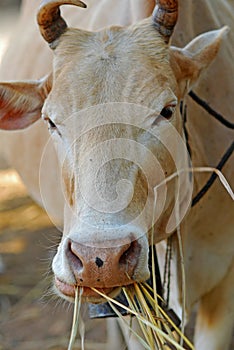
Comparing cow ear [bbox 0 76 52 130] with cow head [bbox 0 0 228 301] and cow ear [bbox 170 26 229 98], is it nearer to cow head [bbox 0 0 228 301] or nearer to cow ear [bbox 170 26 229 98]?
cow head [bbox 0 0 228 301]

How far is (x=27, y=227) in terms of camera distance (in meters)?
6.22

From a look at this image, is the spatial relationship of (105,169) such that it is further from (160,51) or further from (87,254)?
(160,51)

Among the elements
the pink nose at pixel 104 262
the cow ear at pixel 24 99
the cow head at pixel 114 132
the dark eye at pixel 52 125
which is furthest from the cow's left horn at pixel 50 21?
the pink nose at pixel 104 262

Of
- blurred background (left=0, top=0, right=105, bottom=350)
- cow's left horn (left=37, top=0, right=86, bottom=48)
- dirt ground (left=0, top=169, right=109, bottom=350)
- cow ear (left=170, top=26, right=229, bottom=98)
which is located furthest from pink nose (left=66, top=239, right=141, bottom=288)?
dirt ground (left=0, top=169, right=109, bottom=350)

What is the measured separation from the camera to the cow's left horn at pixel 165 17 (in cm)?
289

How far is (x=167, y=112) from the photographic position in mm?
2797

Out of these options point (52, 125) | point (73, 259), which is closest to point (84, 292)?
point (73, 259)

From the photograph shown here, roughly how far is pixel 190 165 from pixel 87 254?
38.2 inches

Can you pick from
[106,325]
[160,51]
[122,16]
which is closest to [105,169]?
[160,51]

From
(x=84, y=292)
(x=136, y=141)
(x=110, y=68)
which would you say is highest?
Answer: (x=110, y=68)

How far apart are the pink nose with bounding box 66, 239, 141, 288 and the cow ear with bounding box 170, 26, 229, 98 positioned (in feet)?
2.61

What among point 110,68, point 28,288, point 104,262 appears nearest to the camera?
point 104,262

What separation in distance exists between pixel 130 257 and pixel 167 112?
0.60 m

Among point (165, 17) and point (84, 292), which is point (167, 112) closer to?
point (165, 17)
